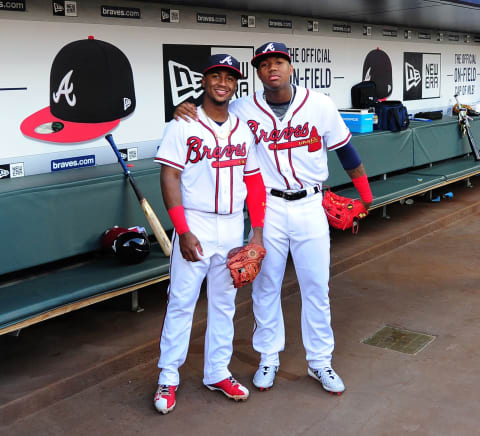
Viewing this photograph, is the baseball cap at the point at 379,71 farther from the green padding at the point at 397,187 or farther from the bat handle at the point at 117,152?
the bat handle at the point at 117,152

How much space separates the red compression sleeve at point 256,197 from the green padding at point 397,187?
3162 mm

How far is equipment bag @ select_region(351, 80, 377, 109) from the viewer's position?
292 inches

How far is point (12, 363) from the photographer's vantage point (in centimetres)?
351

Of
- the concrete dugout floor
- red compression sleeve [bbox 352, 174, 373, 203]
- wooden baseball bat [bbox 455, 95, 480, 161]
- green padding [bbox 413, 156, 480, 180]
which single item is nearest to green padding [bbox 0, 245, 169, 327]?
the concrete dugout floor

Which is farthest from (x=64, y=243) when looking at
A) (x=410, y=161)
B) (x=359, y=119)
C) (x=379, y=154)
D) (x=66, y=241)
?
Result: (x=410, y=161)

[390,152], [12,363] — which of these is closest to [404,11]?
[390,152]

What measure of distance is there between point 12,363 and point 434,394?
2.12 metres

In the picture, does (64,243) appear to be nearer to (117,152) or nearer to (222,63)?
(117,152)

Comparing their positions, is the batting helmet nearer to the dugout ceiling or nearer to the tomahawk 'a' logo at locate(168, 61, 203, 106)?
the tomahawk 'a' logo at locate(168, 61, 203, 106)

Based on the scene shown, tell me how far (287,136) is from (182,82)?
95.5 inches

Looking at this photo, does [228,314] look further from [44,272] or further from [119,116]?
[119,116]

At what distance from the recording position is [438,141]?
8336 millimetres

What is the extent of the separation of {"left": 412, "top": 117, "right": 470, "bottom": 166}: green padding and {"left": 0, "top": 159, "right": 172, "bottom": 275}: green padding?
4.18 m

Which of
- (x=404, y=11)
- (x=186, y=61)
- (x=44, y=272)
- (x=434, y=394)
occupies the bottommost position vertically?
(x=434, y=394)
